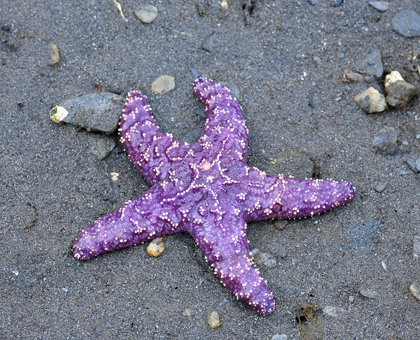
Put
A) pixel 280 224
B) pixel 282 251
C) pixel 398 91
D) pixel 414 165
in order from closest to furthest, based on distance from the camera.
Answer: pixel 282 251 → pixel 280 224 → pixel 414 165 → pixel 398 91

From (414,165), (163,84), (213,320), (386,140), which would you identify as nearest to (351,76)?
(386,140)

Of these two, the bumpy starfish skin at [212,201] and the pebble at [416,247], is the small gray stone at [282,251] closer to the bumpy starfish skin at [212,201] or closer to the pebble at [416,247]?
the bumpy starfish skin at [212,201]

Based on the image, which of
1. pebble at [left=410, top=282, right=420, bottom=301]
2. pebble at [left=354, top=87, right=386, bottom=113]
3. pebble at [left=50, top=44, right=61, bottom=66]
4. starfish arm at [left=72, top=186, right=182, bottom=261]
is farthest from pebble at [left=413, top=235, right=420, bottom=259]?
pebble at [left=50, top=44, right=61, bottom=66]

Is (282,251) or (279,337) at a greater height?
(282,251)

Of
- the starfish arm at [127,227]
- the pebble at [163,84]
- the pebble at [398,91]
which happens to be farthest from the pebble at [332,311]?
the pebble at [163,84]

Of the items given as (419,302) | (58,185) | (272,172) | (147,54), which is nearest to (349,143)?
(272,172)

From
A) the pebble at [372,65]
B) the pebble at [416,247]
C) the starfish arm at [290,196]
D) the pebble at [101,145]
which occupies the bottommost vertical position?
the pebble at [416,247]

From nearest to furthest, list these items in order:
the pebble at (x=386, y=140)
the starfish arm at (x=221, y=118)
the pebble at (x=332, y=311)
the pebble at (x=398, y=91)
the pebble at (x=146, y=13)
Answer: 1. the pebble at (x=332, y=311)
2. the starfish arm at (x=221, y=118)
3. the pebble at (x=386, y=140)
4. the pebble at (x=398, y=91)
5. the pebble at (x=146, y=13)

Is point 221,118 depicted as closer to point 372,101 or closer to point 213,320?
point 372,101
